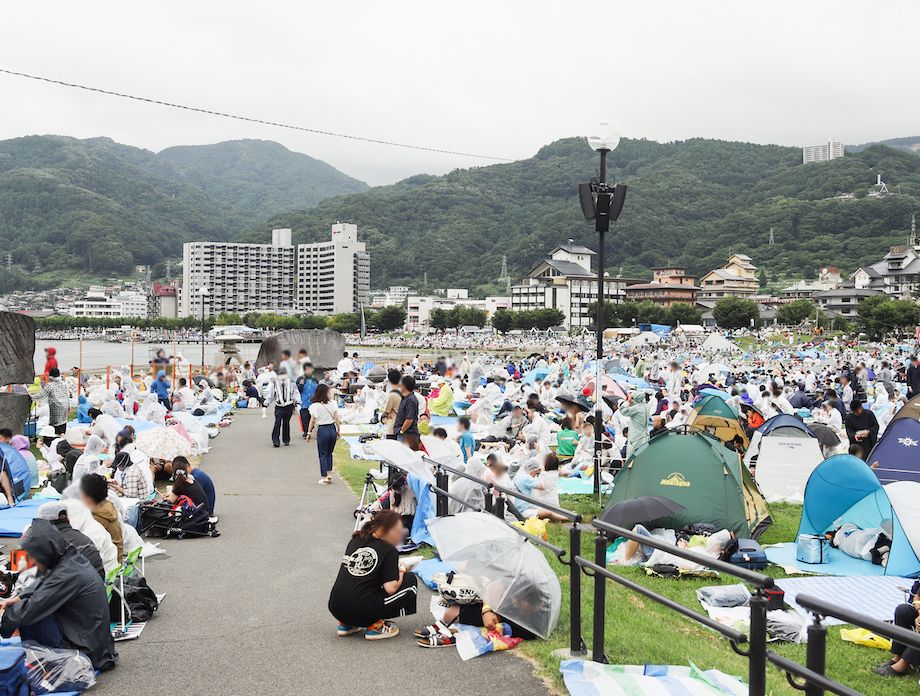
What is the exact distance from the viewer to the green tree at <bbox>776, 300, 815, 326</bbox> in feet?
235

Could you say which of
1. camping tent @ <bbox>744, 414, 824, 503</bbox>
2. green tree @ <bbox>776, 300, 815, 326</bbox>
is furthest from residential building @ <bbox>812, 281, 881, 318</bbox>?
camping tent @ <bbox>744, 414, 824, 503</bbox>

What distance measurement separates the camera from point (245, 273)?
431 feet

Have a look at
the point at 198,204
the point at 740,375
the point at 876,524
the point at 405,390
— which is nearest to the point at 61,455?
the point at 405,390

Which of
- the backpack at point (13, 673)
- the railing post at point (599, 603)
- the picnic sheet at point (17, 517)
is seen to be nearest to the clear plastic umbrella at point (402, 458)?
the railing post at point (599, 603)

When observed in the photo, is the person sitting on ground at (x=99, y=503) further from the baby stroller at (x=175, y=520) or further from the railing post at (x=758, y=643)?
the railing post at (x=758, y=643)

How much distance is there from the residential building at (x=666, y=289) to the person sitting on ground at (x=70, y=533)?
89.5 metres

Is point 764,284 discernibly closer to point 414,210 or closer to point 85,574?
point 414,210

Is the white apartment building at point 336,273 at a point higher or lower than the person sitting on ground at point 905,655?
higher

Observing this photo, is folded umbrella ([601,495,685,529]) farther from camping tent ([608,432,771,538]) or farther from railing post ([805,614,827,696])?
railing post ([805,614,827,696])

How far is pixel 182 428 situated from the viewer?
12125 millimetres

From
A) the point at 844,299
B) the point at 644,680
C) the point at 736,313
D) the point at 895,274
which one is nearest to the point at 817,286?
the point at 895,274

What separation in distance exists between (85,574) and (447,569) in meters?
2.91

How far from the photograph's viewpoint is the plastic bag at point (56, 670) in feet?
13.0

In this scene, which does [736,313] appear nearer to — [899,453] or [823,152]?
[899,453]
